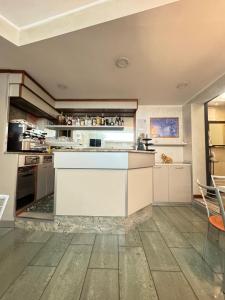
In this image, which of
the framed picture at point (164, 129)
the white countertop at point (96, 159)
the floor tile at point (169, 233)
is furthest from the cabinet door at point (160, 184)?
the white countertop at point (96, 159)

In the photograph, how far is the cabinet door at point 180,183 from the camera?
4.25 meters

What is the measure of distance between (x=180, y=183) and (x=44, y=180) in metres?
3.00

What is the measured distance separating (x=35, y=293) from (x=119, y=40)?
8.55 feet

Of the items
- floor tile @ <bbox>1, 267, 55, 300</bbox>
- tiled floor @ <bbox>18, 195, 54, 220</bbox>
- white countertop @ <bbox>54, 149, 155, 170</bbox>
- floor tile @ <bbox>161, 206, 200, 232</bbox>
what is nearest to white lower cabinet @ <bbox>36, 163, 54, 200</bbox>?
tiled floor @ <bbox>18, 195, 54, 220</bbox>

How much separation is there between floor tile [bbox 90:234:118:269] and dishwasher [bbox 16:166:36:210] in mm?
1448

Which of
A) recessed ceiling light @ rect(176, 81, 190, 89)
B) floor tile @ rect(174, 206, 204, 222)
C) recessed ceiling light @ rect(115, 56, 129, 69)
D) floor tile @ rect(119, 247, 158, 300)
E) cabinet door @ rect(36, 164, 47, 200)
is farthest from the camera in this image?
cabinet door @ rect(36, 164, 47, 200)

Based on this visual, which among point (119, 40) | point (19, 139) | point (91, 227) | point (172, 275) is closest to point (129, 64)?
point (119, 40)

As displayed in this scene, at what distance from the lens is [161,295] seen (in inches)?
54.6

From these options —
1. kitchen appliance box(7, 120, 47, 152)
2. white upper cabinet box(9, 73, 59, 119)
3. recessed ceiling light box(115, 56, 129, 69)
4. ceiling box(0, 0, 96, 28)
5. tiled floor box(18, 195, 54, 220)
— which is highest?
ceiling box(0, 0, 96, 28)

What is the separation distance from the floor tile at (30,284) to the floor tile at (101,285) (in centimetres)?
34

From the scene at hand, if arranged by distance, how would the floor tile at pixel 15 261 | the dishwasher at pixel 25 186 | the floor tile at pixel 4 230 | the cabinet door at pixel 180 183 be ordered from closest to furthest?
the floor tile at pixel 15 261 < the floor tile at pixel 4 230 < the dishwasher at pixel 25 186 < the cabinet door at pixel 180 183

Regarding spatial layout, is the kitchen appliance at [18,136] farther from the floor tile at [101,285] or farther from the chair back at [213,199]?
the chair back at [213,199]

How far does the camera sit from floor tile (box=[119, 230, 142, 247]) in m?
2.24

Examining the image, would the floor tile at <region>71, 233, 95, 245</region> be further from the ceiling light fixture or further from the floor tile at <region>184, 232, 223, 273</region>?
the ceiling light fixture
